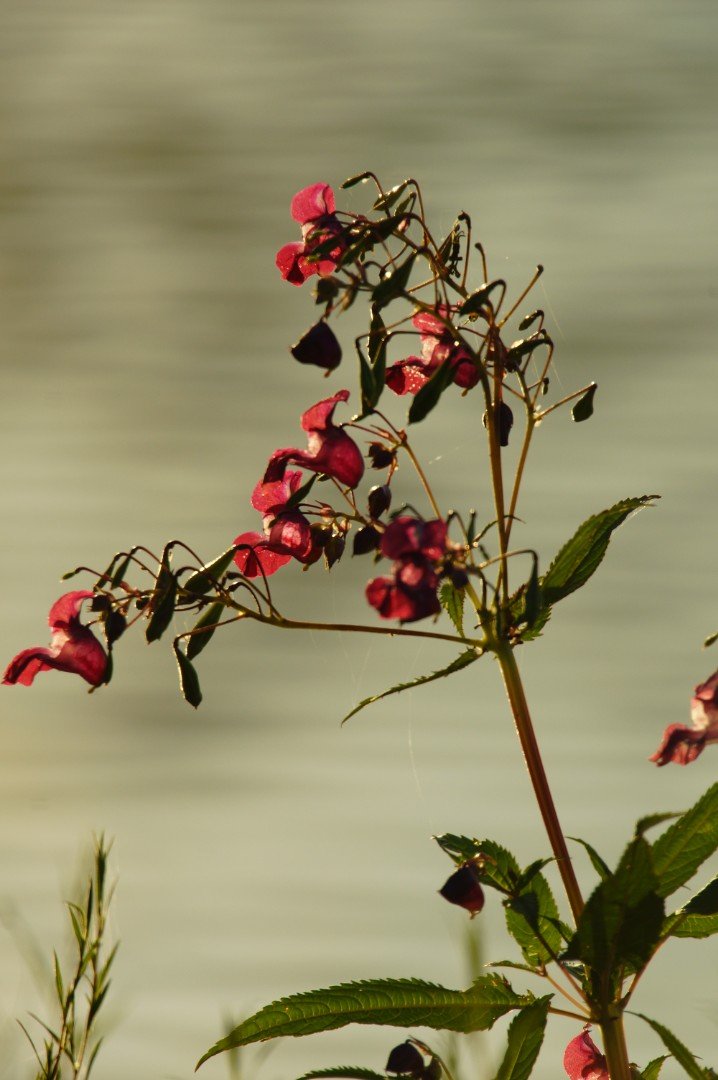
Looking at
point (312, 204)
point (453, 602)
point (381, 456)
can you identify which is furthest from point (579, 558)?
point (312, 204)

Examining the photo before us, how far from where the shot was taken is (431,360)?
37.8 inches

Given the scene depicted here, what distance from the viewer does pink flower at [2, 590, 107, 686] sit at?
3.14 ft

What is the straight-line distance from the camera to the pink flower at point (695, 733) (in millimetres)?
791

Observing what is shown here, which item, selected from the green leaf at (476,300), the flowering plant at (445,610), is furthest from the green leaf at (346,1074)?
the green leaf at (476,300)

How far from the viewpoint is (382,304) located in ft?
2.82

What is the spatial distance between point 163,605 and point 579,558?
30cm

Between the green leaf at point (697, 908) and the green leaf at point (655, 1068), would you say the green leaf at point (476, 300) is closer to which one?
the green leaf at point (697, 908)

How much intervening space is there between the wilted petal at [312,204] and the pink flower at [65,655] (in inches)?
13.0

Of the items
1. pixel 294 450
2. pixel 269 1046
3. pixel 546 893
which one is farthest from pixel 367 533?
pixel 269 1046

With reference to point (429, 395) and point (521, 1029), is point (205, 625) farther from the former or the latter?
point (521, 1029)

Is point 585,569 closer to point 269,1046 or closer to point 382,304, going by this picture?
point 382,304

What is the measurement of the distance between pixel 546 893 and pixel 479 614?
0.73 feet

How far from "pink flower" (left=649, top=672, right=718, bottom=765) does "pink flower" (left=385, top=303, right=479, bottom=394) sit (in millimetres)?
264

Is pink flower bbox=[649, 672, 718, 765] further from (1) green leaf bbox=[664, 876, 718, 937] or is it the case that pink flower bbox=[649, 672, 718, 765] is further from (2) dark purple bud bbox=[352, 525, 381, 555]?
(2) dark purple bud bbox=[352, 525, 381, 555]
